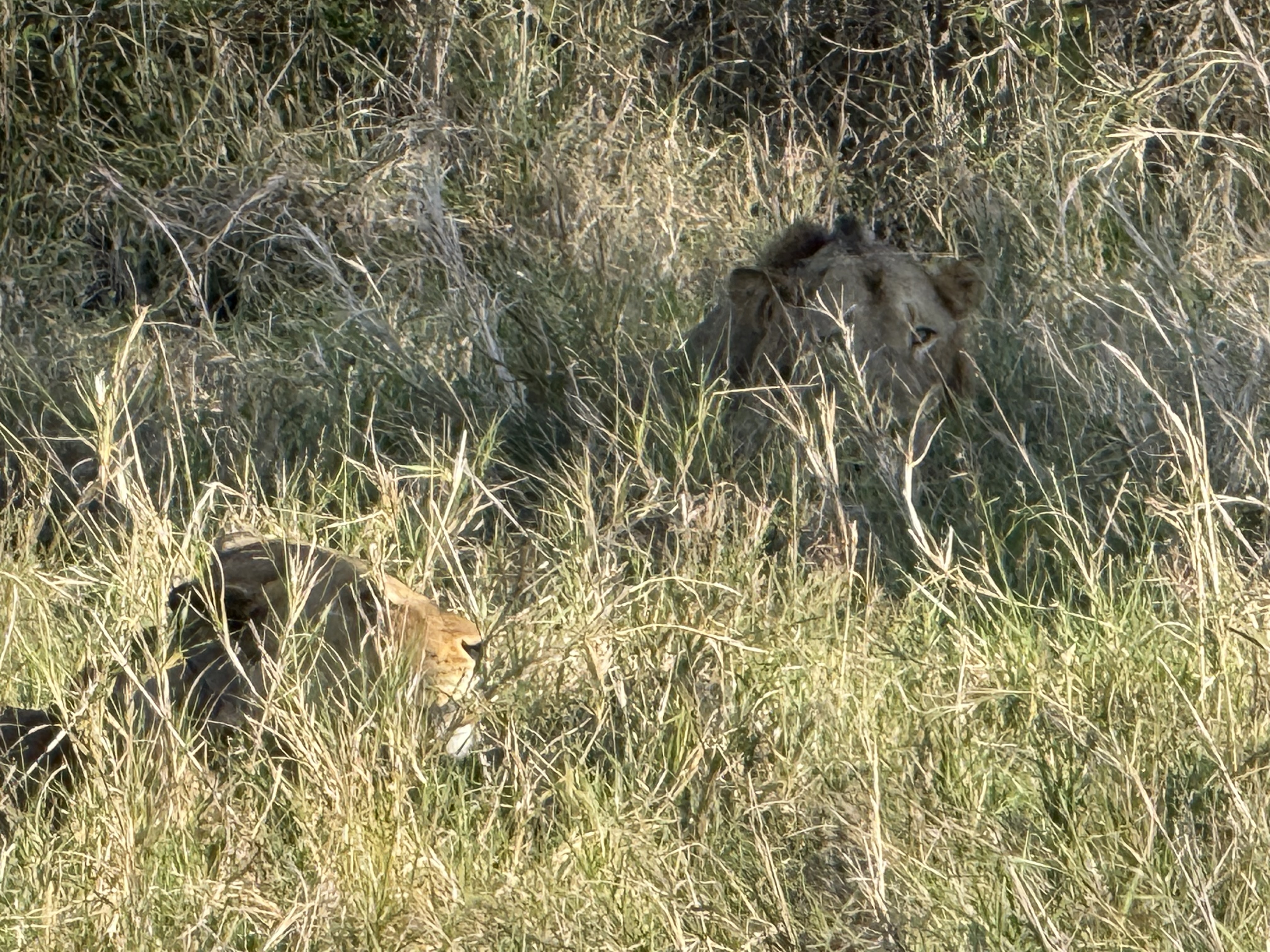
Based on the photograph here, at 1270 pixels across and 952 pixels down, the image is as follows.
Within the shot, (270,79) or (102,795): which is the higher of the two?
(102,795)

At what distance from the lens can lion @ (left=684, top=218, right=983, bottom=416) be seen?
430cm

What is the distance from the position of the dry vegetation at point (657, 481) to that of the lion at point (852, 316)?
16 cm

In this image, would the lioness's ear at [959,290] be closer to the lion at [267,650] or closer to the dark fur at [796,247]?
the dark fur at [796,247]

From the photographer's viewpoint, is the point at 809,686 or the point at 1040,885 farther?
the point at 809,686

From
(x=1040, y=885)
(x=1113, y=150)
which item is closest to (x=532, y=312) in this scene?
(x=1113, y=150)

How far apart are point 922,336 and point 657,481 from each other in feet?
4.46

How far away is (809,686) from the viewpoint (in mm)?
2830

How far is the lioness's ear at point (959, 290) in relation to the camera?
4512 millimetres

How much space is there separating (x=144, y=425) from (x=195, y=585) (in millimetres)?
2323

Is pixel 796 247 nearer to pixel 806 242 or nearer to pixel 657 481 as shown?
pixel 806 242

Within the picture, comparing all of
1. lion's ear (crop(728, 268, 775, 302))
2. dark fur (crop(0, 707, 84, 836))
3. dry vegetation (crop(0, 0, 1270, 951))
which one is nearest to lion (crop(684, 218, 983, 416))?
lion's ear (crop(728, 268, 775, 302))

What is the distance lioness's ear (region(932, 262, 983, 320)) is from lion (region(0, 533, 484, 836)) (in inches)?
79.1

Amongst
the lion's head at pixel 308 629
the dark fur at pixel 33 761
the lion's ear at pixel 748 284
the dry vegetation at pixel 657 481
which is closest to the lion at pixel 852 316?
the lion's ear at pixel 748 284

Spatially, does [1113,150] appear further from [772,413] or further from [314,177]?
[314,177]
